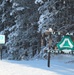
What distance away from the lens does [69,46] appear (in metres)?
12.4

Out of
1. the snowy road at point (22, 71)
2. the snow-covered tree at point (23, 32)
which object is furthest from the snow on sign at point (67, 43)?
the snow-covered tree at point (23, 32)

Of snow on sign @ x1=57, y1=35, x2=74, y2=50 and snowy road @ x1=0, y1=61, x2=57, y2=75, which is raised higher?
snow on sign @ x1=57, y1=35, x2=74, y2=50

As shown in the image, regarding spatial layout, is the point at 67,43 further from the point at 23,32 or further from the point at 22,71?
the point at 23,32

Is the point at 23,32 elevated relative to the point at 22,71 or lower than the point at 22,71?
elevated

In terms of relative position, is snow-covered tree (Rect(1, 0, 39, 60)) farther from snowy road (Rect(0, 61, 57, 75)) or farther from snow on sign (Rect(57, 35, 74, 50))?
snowy road (Rect(0, 61, 57, 75))

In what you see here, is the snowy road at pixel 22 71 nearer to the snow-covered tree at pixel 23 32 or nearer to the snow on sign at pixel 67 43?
the snow on sign at pixel 67 43

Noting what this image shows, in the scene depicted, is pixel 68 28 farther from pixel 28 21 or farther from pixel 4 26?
pixel 4 26

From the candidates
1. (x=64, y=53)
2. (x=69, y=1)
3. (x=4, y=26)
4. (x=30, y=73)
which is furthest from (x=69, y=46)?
(x=4, y=26)

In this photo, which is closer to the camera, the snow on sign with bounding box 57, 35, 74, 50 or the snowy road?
the snowy road

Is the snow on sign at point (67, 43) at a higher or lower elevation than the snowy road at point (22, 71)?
higher

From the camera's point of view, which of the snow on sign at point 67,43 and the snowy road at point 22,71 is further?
the snow on sign at point 67,43

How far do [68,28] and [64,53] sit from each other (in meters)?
2.40

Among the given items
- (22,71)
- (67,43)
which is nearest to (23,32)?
(67,43)

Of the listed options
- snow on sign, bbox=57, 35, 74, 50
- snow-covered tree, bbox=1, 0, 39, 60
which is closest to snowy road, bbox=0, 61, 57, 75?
snow on sign, bbox=57, 35, 74, 50
